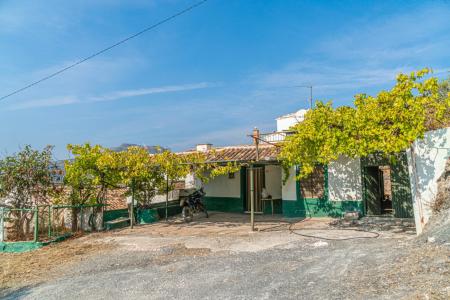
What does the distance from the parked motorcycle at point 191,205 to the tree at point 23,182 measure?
5295mm

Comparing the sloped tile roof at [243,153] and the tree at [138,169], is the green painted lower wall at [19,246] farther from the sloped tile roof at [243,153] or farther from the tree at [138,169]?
the sloped tile roof at [243,153]

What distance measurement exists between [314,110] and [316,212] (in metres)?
4.74

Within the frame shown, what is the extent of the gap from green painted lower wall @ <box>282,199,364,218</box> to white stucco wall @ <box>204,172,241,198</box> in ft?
11.6

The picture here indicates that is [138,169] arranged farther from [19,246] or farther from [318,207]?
[318,207]

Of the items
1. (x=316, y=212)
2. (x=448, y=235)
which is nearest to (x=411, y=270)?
(x=448, y=235)

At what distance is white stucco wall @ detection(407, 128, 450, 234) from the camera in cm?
902

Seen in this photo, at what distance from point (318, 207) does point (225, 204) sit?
18.2 feet

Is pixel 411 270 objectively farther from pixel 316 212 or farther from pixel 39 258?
pixel 39 258

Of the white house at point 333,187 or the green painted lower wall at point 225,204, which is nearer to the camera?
the white house at point 333,187

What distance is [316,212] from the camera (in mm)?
13555

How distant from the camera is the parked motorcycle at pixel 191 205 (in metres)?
14.6

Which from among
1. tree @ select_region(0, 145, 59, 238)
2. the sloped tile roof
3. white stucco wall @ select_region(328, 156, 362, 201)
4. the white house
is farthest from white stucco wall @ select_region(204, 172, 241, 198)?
tree @ select_region(0, 145, 59, 238)

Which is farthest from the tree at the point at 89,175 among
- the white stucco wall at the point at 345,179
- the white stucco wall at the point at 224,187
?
the white stucco wall at the point at 345,179

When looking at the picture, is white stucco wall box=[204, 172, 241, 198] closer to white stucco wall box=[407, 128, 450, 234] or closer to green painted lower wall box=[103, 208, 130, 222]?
green painted lower wall box=[103, 208, 130, 222]
